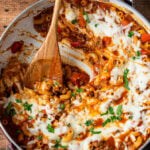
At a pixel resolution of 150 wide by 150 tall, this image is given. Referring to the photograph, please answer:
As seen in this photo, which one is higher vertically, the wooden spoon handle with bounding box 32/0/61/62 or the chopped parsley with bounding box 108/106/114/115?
the wooden spoon handle with bounding box 32/0/61/62

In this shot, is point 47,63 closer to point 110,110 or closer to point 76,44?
point 76,44

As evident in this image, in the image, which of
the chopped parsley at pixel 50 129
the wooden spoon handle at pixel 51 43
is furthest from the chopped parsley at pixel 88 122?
the wooden spoon handle at pixel 51 43

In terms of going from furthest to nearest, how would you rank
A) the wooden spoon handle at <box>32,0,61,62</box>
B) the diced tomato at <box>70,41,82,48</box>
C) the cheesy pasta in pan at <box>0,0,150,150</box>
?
the diced tomato at <box>70,41,82,48</box> → the cheesy pasta in pan at <box>0,0,150,150</box> → the wooden spoon handle at <box>32,0,61,62</box>

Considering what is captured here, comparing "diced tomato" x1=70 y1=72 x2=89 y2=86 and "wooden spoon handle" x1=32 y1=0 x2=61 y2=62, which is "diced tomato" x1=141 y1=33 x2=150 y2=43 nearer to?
"diced tomato" x1=70 y1=72 x2=89 y2=86

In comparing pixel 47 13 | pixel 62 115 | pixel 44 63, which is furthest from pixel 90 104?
pixel 47 13

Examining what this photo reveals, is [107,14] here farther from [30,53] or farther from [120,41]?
[30,53]

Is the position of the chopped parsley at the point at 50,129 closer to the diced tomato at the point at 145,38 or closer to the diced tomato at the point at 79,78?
the diced tomato at the point at 79,78

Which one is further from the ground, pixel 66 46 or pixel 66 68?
pixel 66 46

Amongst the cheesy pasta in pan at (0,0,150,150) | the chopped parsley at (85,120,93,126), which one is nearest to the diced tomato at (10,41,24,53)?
the cheesy pasta in pan at (0,0,150,150)
